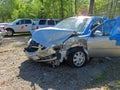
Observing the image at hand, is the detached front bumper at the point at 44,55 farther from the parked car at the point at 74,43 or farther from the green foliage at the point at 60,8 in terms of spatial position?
the green foliage at the point at 60,8

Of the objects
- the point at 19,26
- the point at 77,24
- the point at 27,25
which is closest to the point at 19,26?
the point at 19,26

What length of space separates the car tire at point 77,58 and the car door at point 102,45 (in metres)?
0.35

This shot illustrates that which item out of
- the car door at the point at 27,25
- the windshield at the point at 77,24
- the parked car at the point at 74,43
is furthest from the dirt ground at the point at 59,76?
the car door at the point at 27,25

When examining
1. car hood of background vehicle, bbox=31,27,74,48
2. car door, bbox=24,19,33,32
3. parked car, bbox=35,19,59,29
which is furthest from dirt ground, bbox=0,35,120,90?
car door, bbox=24,19,33,32

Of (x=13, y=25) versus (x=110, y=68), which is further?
(x=13, y=25)

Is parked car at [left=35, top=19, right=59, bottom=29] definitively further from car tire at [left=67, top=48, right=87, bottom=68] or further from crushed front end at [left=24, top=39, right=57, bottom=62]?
car tire at [left=67, top=48, right=87, bottom=68]

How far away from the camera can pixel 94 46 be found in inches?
313

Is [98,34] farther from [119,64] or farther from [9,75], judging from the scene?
[9,75]

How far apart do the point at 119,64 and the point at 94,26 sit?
1586 millimetres

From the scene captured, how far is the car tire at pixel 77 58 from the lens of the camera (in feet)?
24.6

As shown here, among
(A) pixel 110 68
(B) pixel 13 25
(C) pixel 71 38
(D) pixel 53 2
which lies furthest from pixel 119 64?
(D) pixel 53 2

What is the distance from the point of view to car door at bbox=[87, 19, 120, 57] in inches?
311

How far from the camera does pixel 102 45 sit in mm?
8031

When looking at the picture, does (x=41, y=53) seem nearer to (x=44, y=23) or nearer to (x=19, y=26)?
(x=44, y=23)
